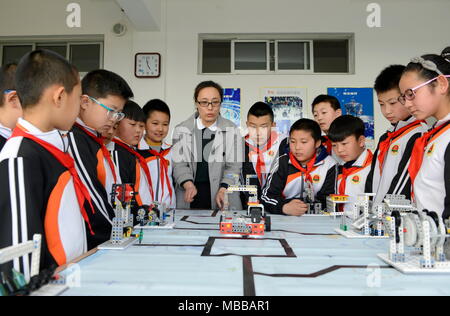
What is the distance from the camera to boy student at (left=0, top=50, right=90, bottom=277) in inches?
38.8

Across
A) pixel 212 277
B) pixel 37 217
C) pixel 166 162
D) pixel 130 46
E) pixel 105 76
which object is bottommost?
pixel 212 277

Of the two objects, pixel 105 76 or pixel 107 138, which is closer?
pixel 105 76

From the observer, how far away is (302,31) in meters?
4.57

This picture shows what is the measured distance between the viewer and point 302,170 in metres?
2.53

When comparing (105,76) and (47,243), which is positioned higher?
(105,76)

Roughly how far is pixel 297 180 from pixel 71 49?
428cm

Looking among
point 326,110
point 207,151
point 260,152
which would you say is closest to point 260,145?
point 260,152

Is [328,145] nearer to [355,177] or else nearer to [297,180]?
[355,177]

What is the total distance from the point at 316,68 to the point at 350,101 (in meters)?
0.69

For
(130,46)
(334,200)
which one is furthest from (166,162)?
(130,46)

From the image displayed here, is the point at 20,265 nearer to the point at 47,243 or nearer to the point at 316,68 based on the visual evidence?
the point at 47,243

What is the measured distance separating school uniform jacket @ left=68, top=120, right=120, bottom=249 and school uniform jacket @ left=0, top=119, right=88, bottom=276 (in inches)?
10.9

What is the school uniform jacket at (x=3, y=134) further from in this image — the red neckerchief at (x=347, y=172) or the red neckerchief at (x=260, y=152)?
the red neckerchief at (x=347, y=172)

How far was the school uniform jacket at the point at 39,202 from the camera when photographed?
97 centimetres
